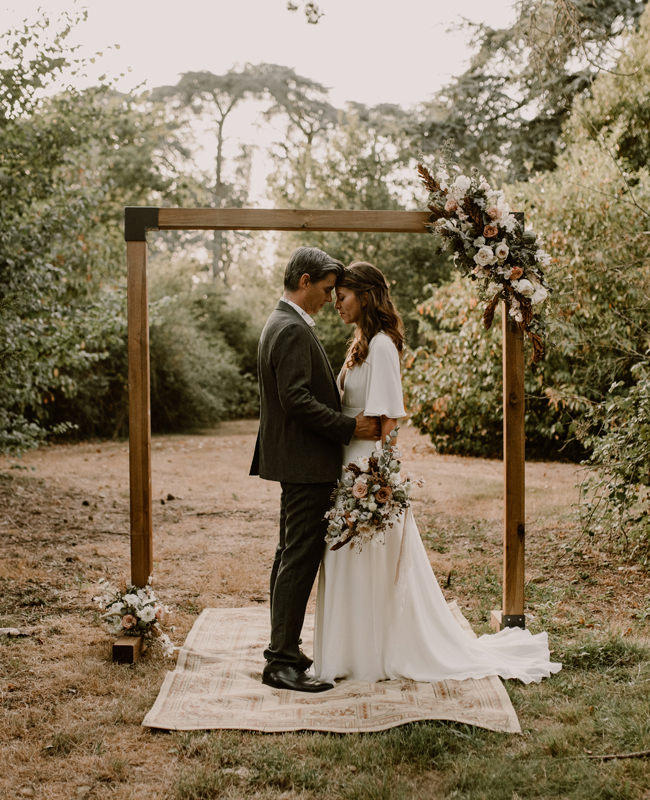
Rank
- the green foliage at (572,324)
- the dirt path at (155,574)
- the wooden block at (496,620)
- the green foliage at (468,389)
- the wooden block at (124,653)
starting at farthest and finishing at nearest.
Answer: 1. the green foliage at (468,389)
2. the green foliage at (572,324)
3. the wooden block at (496,620)
4. the wooden block at (124,653)
5. the dirt path at (155,574)

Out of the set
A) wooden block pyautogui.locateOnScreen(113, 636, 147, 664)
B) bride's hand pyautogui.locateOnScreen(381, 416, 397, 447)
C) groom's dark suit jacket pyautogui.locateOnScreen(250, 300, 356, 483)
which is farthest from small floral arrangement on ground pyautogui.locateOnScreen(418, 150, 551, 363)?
wooden block pyautogui.locateOnScreen(113, 636, 147, 664)

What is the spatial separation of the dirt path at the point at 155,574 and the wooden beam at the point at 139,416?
55 cm

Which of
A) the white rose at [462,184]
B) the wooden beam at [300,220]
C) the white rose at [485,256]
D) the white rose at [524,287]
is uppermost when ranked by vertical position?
the white rose at [462,184]

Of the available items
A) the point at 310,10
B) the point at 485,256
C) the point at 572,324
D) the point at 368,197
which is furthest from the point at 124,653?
the point at 368,197

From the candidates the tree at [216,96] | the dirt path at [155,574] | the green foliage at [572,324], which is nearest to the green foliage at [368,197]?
the green foliage at [572,324]

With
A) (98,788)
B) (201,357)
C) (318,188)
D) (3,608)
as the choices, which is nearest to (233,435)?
(201,357)

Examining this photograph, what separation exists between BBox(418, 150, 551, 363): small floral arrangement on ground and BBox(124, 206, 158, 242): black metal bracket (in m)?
1.45

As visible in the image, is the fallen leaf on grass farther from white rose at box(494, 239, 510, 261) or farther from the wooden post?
white rose at box(494, 239, 510, 261)

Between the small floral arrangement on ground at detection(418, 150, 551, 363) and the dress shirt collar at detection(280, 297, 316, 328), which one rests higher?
the small floral arrangement on ground at detection(418, 150, 551, 363)

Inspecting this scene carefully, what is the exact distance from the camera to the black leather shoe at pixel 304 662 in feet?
11.8

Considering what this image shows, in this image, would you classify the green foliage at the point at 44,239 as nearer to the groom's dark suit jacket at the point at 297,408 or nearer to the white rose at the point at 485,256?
the groom's dark suit jacket at the point at 297,408

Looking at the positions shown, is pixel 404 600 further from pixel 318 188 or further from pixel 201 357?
pixel 318 188

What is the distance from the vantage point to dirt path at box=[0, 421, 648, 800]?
293 cm

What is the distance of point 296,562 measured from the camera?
11.6ft
